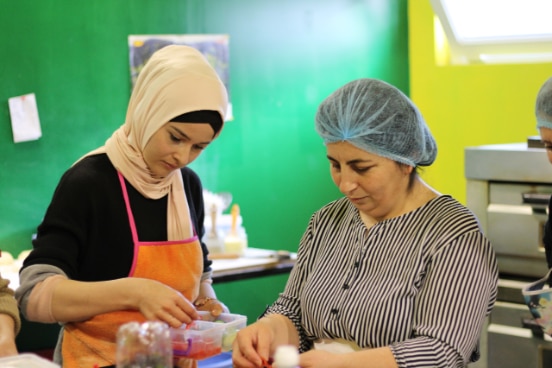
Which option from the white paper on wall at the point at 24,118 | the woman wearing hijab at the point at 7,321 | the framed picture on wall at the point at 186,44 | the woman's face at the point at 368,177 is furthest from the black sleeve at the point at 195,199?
the framed picture on wall at the point at 186,44

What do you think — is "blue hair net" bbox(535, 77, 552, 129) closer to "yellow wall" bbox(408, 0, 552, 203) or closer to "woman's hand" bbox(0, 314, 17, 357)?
"woman's hand" bbox(0, 314, 17, 357)

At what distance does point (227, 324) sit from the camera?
7.47 feet

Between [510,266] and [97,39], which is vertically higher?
[97,39]

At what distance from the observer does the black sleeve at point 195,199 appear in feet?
8.87

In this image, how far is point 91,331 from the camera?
2439mm

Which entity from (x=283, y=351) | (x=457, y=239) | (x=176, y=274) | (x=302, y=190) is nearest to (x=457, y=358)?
(x=457, y=239)

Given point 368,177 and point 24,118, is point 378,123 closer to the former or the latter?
point 368,177

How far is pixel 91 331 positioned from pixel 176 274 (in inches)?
11.9

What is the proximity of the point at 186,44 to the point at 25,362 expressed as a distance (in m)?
2.86

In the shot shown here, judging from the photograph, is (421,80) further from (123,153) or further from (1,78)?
(123,153)

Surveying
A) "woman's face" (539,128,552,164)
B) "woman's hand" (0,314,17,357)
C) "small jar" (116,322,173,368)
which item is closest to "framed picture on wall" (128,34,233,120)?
"woman's hand" (0,314,17,357)

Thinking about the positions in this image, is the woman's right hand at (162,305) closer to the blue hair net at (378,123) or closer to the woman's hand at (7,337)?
the woman's hand at (7,337)

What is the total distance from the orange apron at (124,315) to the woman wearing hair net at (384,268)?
30 centimetres

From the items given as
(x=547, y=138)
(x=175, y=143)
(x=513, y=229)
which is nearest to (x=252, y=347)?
(x=175, y=143)
